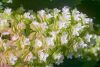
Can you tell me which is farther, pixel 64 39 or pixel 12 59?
pixel 64 39

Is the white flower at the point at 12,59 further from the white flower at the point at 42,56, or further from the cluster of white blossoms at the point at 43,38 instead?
the white flower at the point at 42,56

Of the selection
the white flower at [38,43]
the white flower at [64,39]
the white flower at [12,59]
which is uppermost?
the white flower at [64,39]

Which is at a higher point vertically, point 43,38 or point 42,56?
point 43,38

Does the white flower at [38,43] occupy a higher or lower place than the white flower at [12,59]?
higher

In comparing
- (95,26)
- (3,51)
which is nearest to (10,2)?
(3,51)

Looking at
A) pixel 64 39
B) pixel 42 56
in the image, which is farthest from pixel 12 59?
pixel 64 39

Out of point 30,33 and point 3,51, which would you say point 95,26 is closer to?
point 30,33

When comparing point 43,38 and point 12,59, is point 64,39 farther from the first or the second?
point 12,59

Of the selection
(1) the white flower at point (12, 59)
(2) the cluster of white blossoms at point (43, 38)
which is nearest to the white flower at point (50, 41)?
(2) the cluster of white blossoms at point (43, 38)

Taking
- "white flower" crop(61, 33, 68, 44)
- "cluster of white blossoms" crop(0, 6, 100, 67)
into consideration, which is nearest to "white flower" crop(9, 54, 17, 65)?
"cluster of white blossoms" crop(0, 6, 100, 67)
